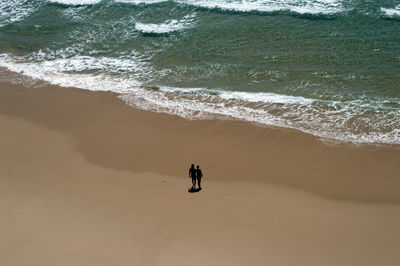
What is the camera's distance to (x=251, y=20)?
22859 millimetres

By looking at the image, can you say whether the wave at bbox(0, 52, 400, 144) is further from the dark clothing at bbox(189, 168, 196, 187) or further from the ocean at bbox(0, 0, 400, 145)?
the dark clothing at bbox(189, 168, 196, 187)

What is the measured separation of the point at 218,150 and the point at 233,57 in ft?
24.8

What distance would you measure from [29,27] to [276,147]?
1890 cm

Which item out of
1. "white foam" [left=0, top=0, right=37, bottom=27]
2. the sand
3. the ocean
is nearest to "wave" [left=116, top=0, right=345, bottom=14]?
the ocean

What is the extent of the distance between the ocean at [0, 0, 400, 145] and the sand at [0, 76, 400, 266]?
1.47 m

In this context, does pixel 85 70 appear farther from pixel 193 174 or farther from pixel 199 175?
pixel 199 175

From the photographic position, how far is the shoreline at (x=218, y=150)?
11703 mm

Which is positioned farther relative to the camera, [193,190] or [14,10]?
[14,10]

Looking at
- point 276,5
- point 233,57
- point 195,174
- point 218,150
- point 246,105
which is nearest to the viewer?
point 195,174

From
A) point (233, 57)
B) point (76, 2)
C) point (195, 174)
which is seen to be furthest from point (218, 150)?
point (76, 2)

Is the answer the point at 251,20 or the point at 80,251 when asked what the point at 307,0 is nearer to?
the point at 251,20

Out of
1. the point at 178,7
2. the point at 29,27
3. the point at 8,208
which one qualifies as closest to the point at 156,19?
the point at 178,7

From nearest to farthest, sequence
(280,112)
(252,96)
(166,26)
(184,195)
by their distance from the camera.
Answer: (184,195) → (280,112) → (252,96) → (166,26)

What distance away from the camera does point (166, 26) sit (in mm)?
23219
